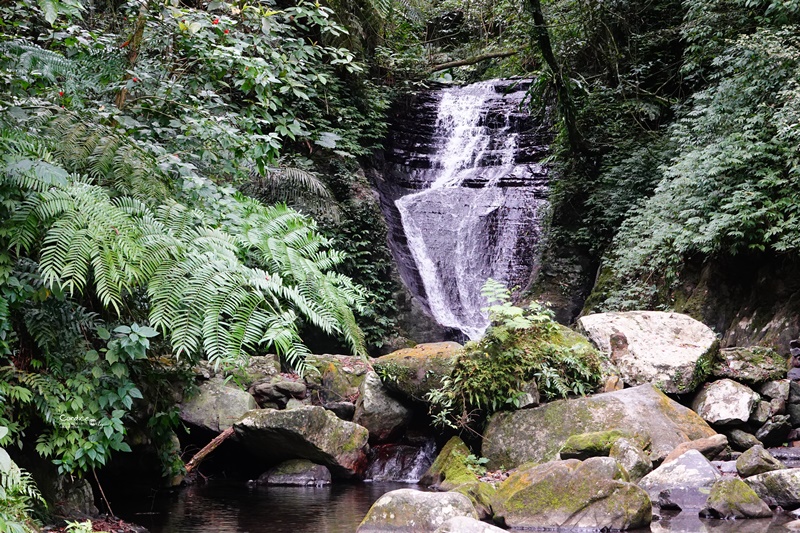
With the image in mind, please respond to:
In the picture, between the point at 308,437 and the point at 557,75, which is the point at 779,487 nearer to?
the point at 308,437

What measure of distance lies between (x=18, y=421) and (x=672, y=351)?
292 inches

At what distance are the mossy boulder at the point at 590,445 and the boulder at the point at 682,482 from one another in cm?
45

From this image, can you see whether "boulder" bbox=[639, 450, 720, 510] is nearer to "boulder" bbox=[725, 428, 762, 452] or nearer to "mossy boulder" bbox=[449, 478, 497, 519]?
"mossy boulder" bbox=[449, 478, 497, 519]

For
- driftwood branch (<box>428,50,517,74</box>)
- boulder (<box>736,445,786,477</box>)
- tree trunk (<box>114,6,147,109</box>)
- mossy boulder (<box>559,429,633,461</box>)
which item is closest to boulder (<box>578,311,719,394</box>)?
mossy boulder (<box>559,429,633,461</box>)

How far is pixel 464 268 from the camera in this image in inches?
623

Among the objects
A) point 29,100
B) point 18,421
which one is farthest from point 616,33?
point 18,421

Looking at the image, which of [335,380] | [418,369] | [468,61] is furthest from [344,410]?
[468,61]

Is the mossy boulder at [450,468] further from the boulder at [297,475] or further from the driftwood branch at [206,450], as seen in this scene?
the driftwood branch at [206,450]

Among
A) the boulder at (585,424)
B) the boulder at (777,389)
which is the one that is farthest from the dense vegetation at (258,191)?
the boulder at (777,389)

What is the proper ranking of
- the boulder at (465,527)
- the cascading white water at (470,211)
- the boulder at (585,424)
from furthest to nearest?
1. the cascading white water at (470,211)
2. the boulder at (585,424)
3. the boulder at (465,527)

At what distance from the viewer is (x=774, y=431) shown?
809 cm

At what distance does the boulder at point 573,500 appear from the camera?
559 centimetres

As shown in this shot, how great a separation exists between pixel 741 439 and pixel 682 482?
2.22m

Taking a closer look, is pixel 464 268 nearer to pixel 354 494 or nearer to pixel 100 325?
pixel 354 494
